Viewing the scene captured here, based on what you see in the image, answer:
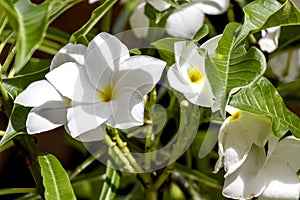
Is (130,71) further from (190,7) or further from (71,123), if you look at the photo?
(190,7)

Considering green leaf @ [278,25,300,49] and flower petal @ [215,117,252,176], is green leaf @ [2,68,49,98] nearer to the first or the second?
flower petal @ [215,117,252,176]

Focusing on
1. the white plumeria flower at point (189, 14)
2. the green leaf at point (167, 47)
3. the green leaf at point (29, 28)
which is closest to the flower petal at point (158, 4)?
the white plumeria flower at point (189, 14)

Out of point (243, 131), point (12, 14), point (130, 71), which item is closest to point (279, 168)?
point (243, 131)

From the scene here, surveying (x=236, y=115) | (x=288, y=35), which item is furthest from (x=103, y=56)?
(x=288, y=35)

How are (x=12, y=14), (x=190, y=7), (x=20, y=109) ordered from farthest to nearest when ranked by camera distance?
(x=190, y=7)
(x=20, y=109)
(x=12, y=14)

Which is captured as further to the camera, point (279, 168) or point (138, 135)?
point (138, 135)

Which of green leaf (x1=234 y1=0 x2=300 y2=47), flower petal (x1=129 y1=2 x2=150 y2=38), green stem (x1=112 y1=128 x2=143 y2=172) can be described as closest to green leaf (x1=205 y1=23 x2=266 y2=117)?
green leaf (x1=234 y1=0 x2=300 y2=47)

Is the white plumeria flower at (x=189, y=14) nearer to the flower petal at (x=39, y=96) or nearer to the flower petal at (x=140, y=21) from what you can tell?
the flower petal at (x=140, y=21)
